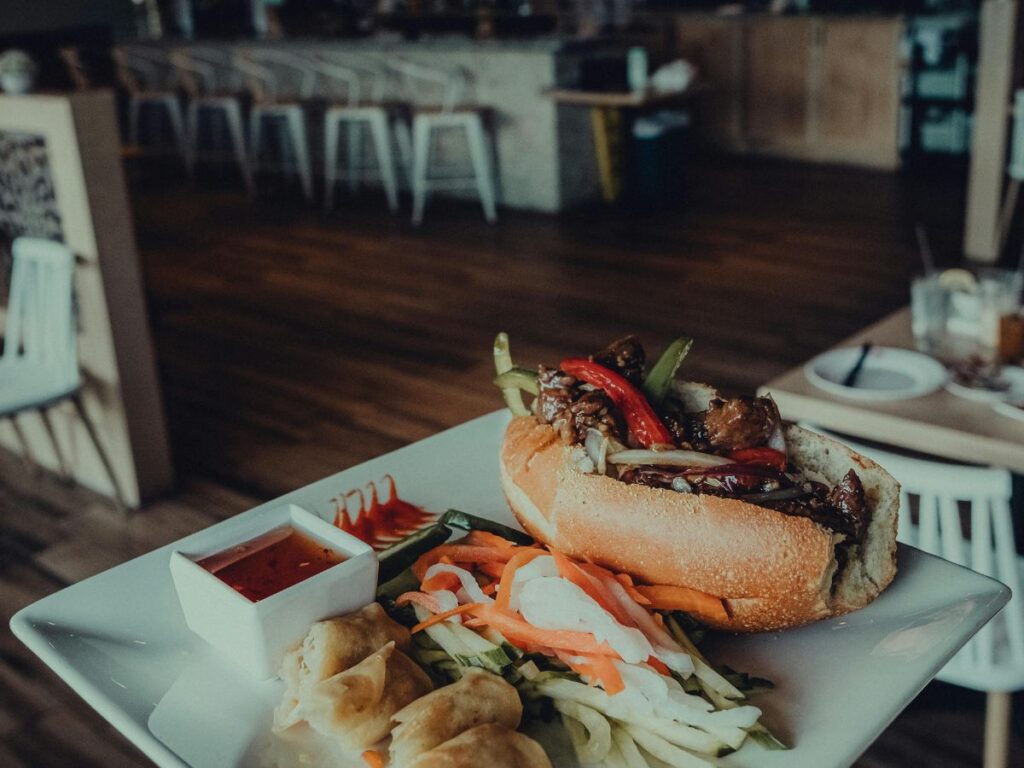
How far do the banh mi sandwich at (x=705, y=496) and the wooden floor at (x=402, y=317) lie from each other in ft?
3.67

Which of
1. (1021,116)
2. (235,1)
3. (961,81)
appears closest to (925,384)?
(1021,116)

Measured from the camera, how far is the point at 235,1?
9.91 metres

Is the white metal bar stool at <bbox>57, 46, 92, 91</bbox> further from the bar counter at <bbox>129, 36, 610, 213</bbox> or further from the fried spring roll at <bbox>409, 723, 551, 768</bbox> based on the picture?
the fried spring roll at <bbox>409, 723, 551, 768</bbox>

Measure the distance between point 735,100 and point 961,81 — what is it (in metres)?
1.61

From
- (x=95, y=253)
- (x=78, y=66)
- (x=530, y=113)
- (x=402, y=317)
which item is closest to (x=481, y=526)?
(x=95, y=253)

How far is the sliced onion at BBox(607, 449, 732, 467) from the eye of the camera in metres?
0.98

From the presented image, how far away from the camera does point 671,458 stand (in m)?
0.98

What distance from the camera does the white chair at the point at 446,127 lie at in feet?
20.7

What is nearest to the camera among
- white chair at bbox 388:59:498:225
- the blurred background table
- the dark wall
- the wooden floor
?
the blurred background table

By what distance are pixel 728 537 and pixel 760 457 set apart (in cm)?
10

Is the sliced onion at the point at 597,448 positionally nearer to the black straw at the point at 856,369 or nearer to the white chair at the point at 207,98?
the black straw at the point at 856,369

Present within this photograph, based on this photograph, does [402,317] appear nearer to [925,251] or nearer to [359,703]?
[925,251]

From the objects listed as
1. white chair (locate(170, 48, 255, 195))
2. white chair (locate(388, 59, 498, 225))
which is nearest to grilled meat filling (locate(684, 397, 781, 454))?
white chair (locate(388, 59, 498, 225))

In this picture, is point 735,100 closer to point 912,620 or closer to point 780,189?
point 780,189
